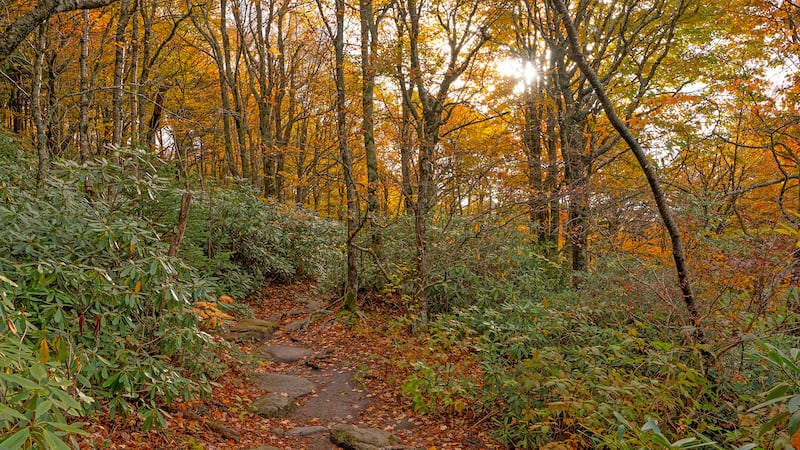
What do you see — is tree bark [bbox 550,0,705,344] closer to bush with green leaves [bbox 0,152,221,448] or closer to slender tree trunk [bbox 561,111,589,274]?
slender tree trunk [bbox 561,111,589,274]

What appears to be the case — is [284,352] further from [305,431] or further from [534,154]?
[534,154]

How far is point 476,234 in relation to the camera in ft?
30.0

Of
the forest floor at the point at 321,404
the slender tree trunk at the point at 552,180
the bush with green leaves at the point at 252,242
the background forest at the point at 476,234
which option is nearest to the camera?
the background forest at the point at 476,234

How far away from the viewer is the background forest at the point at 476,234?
13.8 ft

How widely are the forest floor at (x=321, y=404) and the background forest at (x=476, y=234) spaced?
0.23 metres

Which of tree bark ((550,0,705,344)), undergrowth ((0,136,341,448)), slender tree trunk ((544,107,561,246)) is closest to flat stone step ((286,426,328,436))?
undergrowth ((0,136,341,448))

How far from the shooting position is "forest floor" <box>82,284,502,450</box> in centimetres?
462

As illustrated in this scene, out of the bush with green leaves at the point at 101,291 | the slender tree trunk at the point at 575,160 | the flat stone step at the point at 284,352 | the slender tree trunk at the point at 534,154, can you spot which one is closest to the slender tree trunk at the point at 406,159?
the slender tree trunk at the point at 534,154

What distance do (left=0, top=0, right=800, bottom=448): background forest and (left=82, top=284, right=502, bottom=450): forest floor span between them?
0.23 m

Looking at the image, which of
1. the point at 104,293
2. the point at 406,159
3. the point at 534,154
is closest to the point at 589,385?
the point at 104,293

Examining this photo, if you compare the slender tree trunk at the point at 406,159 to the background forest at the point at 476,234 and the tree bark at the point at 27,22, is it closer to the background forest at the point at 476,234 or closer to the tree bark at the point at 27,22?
the background forest at the point at 476,234

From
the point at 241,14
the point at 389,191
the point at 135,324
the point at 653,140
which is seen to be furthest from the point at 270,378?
the point at 241,14

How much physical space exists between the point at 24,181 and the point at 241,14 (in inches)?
499

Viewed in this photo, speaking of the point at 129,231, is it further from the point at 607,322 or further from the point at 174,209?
the point at 607,322
